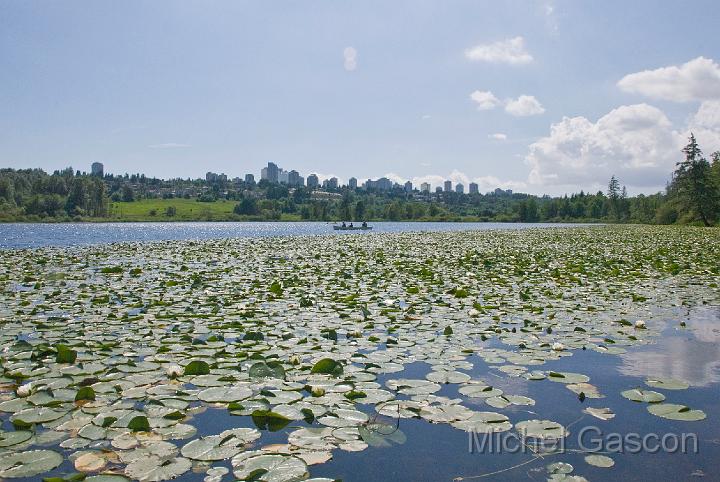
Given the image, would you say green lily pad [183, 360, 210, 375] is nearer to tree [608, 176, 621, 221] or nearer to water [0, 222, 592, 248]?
water [0, 222, 592, 248]

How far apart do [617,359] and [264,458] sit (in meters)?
4.49

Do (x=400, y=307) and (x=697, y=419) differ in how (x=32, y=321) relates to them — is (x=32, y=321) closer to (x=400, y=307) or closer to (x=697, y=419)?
(x=400, y=307)

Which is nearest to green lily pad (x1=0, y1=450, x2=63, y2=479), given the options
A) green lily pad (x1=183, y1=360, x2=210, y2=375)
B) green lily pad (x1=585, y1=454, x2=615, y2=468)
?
green lily pad (x1=183, y1=360, x2=210, y2=375)

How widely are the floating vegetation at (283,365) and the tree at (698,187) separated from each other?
53.2m

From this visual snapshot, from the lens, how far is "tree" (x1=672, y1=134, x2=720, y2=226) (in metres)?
55.0

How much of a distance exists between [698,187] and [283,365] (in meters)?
64.4

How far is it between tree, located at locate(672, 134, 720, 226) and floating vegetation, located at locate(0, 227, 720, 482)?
2094 inches

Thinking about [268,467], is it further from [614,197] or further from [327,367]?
[614,197]

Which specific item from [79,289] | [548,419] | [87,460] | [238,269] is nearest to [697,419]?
[548,419]

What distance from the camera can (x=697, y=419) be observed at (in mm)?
3902

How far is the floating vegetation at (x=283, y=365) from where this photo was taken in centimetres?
340

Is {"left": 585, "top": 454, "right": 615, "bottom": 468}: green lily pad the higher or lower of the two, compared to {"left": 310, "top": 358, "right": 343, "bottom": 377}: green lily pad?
lower

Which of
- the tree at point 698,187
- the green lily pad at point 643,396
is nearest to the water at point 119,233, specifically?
the tree at point 698,187

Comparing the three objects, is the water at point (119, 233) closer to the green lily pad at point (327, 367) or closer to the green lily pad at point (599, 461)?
the green lily pad at point (327, 367)
